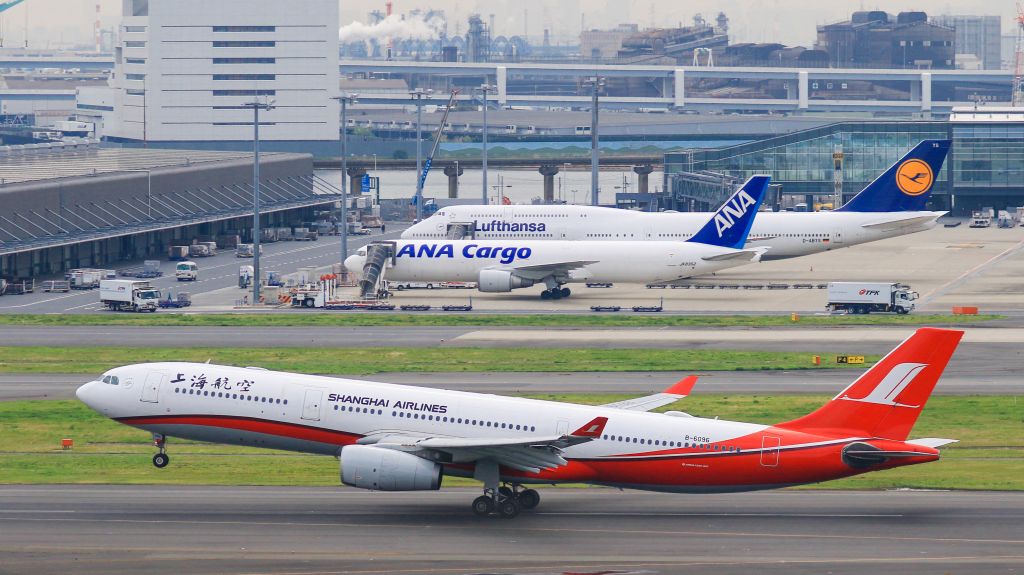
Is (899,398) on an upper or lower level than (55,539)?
upper

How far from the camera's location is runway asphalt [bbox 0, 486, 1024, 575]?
140 ft

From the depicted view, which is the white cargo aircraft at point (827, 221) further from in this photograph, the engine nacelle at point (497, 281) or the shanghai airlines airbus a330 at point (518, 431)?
the shanghai airlines airbus a330 at point (518, 431)

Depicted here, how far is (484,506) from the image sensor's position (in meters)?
49.1

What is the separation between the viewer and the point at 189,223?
15288cm

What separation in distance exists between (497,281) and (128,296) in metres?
28.0

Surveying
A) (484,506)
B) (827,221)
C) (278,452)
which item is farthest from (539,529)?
(827,221)

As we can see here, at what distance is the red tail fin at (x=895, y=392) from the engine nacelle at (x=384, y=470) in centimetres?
1266

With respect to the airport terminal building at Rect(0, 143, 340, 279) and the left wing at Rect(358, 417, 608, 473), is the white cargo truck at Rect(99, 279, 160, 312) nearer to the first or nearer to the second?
the airport terminal building at Rect(0, 143, 340, 279)

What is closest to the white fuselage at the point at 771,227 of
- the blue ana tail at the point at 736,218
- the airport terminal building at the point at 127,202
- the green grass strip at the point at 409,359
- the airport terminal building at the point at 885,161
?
the blue ana tail at the point at 736,218

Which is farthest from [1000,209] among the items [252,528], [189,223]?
[252,528]

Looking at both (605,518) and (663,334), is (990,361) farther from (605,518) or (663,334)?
(605,518)

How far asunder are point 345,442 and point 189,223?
351 ft

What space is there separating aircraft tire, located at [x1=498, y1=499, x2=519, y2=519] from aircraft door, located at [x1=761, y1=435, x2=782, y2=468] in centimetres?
828

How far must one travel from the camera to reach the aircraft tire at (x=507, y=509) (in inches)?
1928
